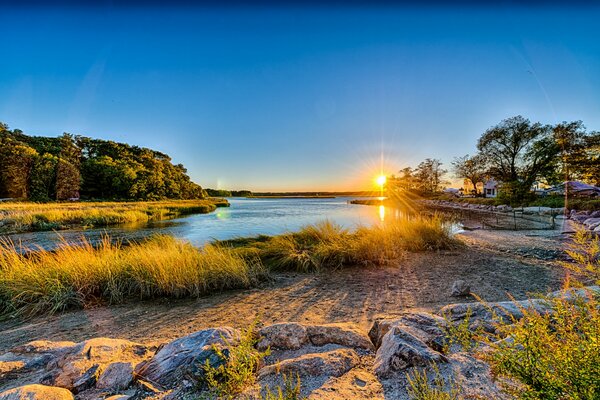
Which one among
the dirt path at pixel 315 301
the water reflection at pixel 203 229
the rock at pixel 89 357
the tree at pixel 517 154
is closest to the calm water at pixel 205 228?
the water reflection at pixel 203 229

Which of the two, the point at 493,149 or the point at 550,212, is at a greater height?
the point at 493,149

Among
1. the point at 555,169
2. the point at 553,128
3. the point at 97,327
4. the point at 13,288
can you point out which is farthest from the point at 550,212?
the point at 13,288

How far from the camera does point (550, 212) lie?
680 inches

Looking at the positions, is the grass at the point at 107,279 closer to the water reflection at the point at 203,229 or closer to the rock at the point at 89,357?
the water reflection at the point at 203,229

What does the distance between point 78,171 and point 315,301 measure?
4968 centimetres

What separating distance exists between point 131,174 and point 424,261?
4819 centimetres

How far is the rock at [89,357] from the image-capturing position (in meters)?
1.85

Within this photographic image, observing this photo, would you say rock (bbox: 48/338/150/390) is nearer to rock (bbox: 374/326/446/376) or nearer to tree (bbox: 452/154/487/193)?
rock (bbox: 374/326/446/376)

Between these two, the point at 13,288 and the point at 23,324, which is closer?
the point at 23,324

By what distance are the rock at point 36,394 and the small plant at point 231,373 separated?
84 cm

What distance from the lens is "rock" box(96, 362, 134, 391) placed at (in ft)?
5.74

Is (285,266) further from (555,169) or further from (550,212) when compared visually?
(555,169)

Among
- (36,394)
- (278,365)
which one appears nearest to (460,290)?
(278,365)

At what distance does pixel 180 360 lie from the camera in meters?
1.90
